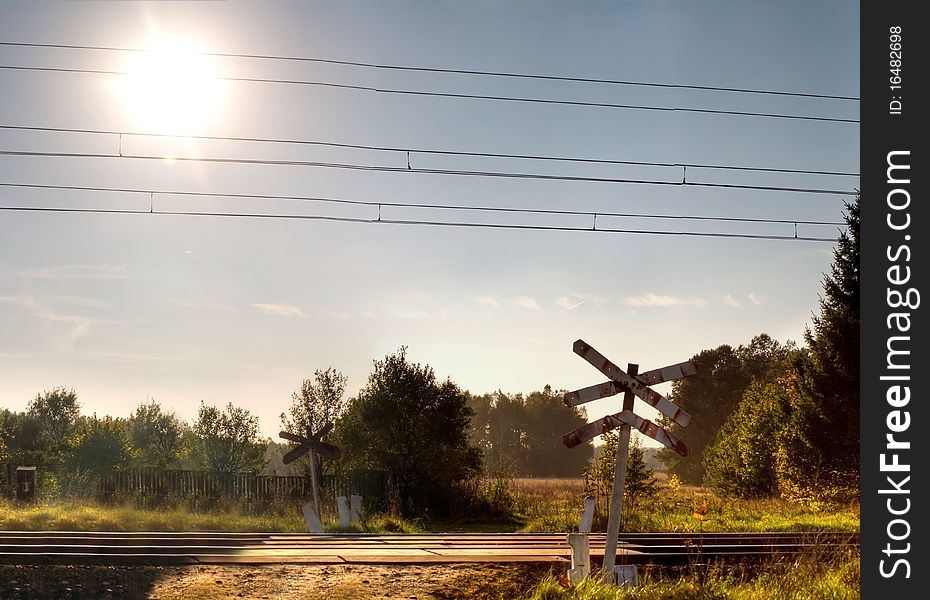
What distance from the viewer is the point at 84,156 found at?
13.7 metres

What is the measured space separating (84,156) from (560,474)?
8225 cm

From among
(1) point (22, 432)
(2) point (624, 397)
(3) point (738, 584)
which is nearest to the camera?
(2) point (624, 397)

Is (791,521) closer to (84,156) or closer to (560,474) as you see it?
(84,156)

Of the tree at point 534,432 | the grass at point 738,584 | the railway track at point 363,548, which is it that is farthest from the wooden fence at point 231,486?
the tree at point 534,432

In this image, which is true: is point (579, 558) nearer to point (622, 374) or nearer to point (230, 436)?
point (622, 374)

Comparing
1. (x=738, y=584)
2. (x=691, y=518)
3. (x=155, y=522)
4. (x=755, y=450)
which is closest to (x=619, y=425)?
(x=738, y=584)

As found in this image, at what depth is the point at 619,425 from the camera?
34.9 feet

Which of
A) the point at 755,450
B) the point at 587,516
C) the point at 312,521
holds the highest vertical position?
the point at 587,516

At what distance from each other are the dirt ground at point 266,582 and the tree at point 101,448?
5421 centimetres

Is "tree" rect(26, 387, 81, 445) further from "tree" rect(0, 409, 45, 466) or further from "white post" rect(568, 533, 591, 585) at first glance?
"white post" rect(568, 533, 591, 585)

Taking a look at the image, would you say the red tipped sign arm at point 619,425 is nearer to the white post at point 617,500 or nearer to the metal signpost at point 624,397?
the metal signpost at point 624,397

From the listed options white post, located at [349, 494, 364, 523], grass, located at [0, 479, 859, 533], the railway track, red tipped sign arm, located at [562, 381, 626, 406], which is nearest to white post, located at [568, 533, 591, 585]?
the railway track

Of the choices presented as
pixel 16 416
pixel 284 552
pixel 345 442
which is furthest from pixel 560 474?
pixel 284 552

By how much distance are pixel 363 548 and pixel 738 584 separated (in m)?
5.39
